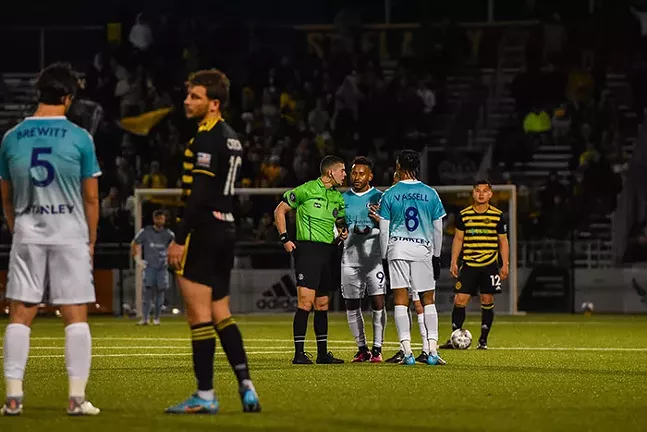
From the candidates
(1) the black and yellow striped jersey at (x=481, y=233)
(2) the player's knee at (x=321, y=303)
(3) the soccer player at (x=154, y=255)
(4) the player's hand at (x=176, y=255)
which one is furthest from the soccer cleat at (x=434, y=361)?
(3) the soccer player at (x=154, y=255)

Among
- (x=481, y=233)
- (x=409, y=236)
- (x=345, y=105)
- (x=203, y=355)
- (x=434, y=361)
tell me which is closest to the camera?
(x=203, y=355)

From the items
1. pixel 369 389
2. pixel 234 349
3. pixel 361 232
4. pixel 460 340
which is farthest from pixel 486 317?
pixel 234 349

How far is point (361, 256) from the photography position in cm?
1752

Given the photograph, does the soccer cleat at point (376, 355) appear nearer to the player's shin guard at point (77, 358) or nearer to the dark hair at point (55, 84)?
the player's shin guard at point (77, 358)

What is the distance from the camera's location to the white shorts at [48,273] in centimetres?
1020

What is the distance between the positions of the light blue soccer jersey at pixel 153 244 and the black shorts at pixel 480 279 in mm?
9905

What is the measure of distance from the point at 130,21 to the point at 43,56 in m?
2.51

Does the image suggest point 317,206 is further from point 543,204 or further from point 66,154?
point 543,204

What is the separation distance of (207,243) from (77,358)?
1258 mm

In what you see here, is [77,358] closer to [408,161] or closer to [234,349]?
[234,349]

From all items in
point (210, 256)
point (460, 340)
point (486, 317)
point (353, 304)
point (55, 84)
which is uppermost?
point (55, 84)

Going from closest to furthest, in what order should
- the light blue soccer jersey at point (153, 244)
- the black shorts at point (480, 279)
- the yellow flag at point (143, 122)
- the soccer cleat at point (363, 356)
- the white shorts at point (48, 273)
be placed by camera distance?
the white shorts at point (48, 273), the soccer cleat at point (363, 356), the black shorts at point (480, 279), the light blue soccer jersey at point (153, 244), the yellow flag at point (143, 122)

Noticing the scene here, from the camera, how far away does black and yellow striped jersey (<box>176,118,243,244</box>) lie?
10297 mm

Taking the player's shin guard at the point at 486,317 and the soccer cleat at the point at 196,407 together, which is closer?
the soccer cleat at the point at 196,407
